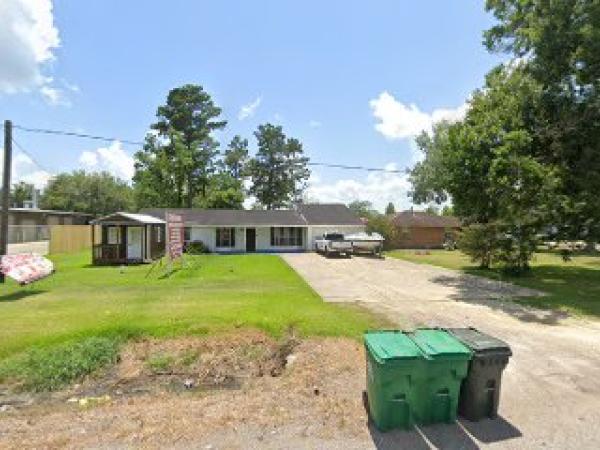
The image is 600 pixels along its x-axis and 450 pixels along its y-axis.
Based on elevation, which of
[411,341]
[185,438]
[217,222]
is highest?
[217,222]

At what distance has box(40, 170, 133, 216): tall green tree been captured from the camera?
2682 inches

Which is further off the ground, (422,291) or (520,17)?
(520,17)

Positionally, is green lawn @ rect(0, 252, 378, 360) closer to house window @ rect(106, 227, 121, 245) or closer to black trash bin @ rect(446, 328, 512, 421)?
black trash bin @ rect(446, 328, 512, 421)

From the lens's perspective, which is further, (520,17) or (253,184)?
(253,184)

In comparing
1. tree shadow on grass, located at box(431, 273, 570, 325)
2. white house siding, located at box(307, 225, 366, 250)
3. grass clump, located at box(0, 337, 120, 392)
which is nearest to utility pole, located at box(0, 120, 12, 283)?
grass clump, located at box(0, 337, 120, 392)

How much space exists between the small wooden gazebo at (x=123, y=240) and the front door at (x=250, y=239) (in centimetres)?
1333

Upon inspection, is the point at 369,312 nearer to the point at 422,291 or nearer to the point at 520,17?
the point at 422,291

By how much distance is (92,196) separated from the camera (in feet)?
225

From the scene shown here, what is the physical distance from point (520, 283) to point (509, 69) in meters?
9.17

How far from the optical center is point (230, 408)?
623cm

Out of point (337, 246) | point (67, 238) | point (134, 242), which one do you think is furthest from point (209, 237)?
point (134, 242)

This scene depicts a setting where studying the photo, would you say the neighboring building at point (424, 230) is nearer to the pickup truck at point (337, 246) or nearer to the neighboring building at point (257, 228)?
the neighboring building at point (257, 228)

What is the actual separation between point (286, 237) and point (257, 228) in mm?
2566

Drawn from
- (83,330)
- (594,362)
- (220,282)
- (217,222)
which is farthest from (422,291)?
(217,222)
